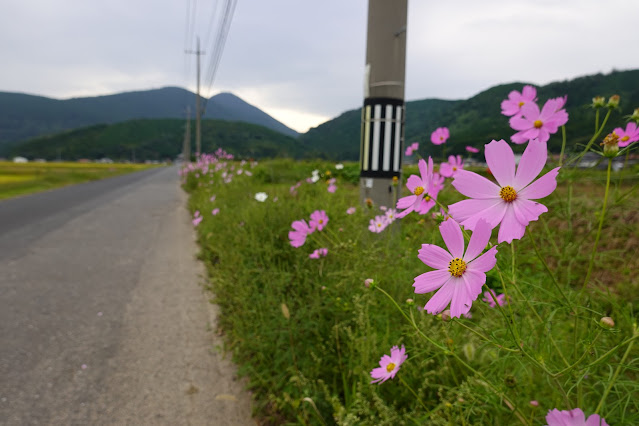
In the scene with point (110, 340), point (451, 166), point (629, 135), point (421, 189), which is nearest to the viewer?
point (421, 189)

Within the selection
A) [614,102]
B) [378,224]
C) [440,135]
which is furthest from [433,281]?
[378,224]

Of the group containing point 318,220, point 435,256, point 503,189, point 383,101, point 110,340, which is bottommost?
point 110,340

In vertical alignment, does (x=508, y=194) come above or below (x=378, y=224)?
above

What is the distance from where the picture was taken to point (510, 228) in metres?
0.53

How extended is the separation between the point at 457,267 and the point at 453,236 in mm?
46

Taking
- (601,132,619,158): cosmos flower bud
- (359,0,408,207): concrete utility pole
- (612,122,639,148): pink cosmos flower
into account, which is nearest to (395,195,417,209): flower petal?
(601,132,619,158): cosmos flower bud

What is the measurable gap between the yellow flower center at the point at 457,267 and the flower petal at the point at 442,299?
1 centimetres

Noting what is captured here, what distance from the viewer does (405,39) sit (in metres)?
2.86

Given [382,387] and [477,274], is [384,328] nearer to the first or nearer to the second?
[382,387]

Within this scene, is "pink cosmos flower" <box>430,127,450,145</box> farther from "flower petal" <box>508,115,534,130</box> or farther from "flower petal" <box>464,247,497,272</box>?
"flower petal" <box>464,247,497,272</box>

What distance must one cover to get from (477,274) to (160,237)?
5.63 meters

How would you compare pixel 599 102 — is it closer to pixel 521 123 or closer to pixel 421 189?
pixel 521 123

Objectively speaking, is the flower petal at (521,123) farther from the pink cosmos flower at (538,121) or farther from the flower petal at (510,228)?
the flower petal at (510,228)

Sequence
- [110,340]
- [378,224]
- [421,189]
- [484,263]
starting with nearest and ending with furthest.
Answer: [484,263]
[421,189]
[378,224]
[110,340]
